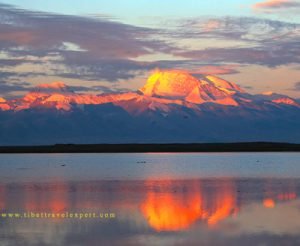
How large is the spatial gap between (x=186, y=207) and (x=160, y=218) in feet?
15.7

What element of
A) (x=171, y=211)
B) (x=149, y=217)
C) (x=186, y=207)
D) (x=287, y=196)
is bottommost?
(x=287, y=196)

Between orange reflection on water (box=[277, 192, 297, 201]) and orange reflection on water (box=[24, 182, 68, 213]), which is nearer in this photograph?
orange reflection on water (box=[24, 182, 68, 213])

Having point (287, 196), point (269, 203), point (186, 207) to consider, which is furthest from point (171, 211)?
point (287, 196)

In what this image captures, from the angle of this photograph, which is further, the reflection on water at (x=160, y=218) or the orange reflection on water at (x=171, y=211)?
the orange reflection on water at (x=171, y=211)

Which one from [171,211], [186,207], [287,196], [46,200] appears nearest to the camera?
[171,211]

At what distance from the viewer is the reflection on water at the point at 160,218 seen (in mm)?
21062

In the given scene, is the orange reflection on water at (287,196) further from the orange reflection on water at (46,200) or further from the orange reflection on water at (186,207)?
the orange reflection on water at (46,200)

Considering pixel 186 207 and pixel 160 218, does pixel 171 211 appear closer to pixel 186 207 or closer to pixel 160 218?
pixel 186 207

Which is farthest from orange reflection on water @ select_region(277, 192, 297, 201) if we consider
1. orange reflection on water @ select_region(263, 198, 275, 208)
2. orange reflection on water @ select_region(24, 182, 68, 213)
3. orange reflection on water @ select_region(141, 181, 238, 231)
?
orange reflection on water @ select_region(24, 182, 68, 213)

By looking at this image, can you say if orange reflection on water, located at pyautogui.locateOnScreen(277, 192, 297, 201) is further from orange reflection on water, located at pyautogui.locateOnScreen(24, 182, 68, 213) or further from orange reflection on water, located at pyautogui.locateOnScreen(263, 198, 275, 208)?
orange reflection on water, located at pyautogui.locateOnScreen(24, 182, 68, 213)

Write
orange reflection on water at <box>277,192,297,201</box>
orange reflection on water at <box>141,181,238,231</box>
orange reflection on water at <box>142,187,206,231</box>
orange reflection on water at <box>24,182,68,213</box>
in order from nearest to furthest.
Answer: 1. orange reflection on water at <box>142,187,206,231</box>
2. orange reflection on water at <box>141,181,238,231</box>
3. orange reflection on water at <box>24,182,68,213</box>
4. orange reflection on water at <box>277,192,297,201</box>

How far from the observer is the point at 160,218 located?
26.3 meters

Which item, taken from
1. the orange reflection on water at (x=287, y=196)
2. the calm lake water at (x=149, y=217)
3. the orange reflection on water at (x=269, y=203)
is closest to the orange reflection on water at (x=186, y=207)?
the calm lake water at (x=149, y=217)

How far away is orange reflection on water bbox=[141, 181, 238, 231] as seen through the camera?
25.2 m
